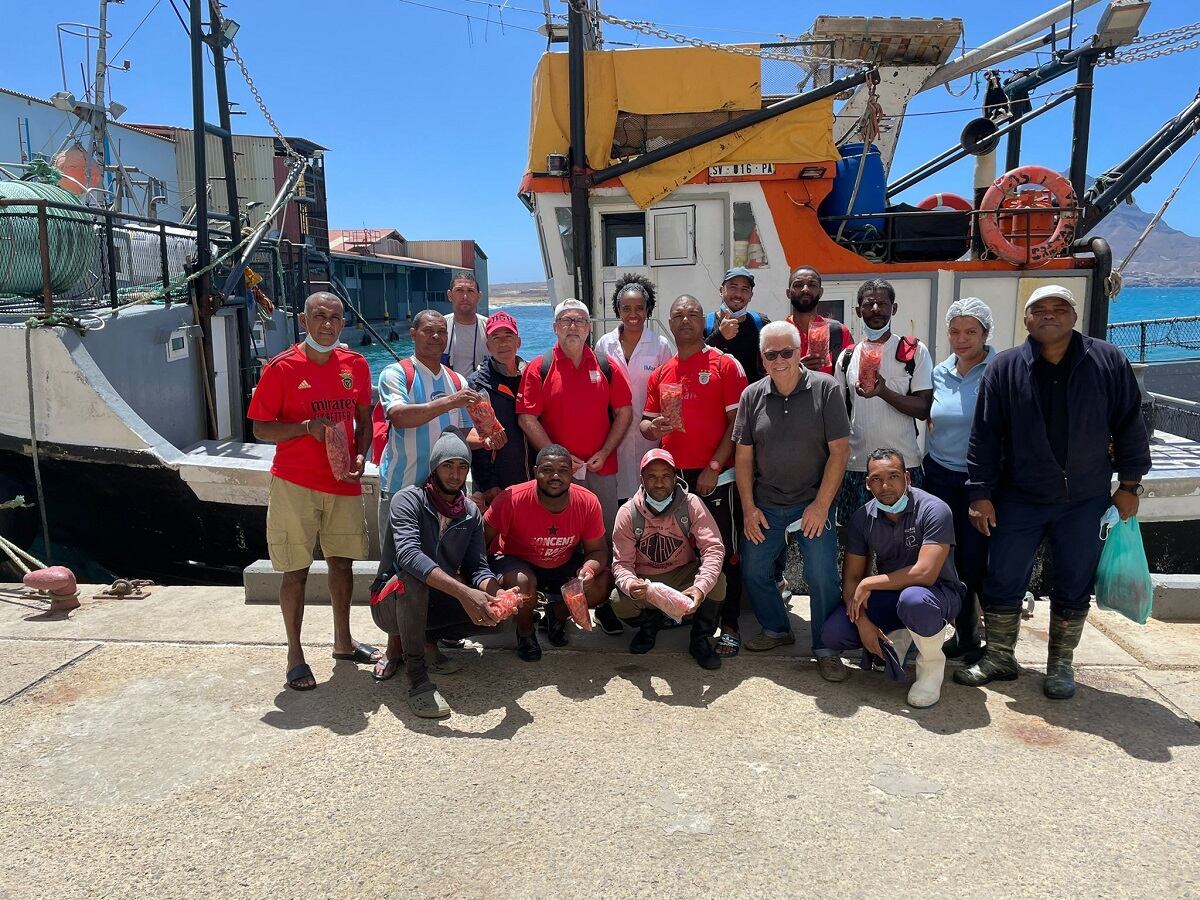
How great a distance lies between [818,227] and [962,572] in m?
4.19

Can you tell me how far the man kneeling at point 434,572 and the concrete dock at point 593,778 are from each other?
0.26 metres

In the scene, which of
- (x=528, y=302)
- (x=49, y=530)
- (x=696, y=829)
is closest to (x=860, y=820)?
(x=696, y=829)

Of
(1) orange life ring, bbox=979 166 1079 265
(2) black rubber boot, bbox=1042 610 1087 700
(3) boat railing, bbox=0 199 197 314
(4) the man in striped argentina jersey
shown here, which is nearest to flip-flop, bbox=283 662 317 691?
(4) the man in striped argentina jersey


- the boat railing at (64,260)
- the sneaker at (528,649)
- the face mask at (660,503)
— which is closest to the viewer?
the face mask at (660,503)

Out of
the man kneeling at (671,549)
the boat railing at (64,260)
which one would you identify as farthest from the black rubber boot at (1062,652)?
the boat railing at (64,260)

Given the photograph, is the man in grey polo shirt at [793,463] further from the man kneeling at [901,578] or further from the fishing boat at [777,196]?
the fishing boat at [777,196]

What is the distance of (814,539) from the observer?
425 centimetres

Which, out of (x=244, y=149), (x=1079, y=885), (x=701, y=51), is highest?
(x=244, y=149)

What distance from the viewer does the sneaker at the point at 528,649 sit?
4434mm

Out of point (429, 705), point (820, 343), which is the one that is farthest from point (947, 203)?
point (429, 705)

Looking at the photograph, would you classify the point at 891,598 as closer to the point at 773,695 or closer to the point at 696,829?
the point at 773,695

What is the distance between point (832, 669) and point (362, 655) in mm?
2308

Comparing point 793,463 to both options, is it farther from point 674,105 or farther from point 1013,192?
point 1013,192

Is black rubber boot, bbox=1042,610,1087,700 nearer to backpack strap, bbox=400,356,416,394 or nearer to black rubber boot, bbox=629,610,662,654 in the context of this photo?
black rubber boot, bbox=629,610,662,654
